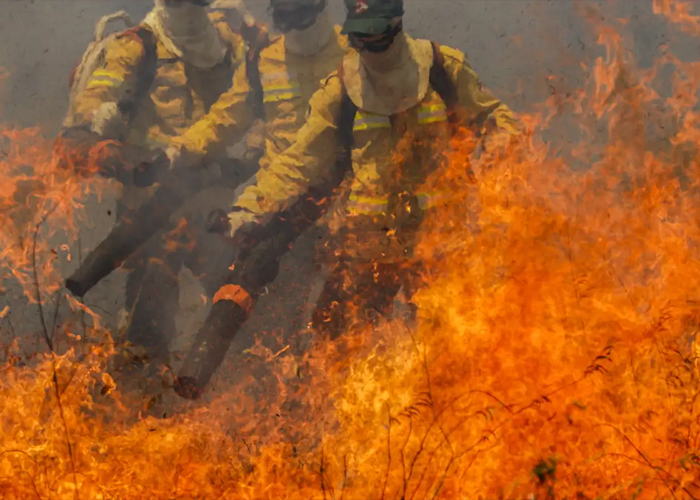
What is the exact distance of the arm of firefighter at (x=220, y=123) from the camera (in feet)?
10.6

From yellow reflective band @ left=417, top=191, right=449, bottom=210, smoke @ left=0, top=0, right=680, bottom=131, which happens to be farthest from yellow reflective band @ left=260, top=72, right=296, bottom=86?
yellow reflective band @ left=417, top=191, right=449, bottom=210

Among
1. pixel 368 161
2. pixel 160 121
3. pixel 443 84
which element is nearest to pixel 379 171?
pixel 368 161

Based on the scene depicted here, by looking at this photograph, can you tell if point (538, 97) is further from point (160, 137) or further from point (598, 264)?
point (160, 137)

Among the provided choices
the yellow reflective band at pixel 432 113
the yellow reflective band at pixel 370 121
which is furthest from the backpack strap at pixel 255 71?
the yellow reflective band at pixel 432 113

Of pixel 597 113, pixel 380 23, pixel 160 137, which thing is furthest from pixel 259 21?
pixel 597 113

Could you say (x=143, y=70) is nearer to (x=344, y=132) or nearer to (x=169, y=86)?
(x=169, y=86)

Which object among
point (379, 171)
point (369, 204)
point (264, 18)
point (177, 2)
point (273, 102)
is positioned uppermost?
point (177, 2)

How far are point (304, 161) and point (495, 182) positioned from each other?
887 millimetres

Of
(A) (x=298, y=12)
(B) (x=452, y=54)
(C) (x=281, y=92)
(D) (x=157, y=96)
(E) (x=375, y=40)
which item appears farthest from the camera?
(D) (x=157, y=96)

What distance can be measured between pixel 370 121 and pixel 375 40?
0.35 meters

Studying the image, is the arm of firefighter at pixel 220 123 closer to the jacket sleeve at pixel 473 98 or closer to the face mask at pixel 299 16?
the face mask at pixel 299 16

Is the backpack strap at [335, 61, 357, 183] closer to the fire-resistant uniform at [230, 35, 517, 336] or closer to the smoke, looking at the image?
the fire-resistant uniform at [230, 35, 517, 336]

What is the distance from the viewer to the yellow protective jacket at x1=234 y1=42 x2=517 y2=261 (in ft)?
8.70

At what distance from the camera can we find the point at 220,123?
324cm
